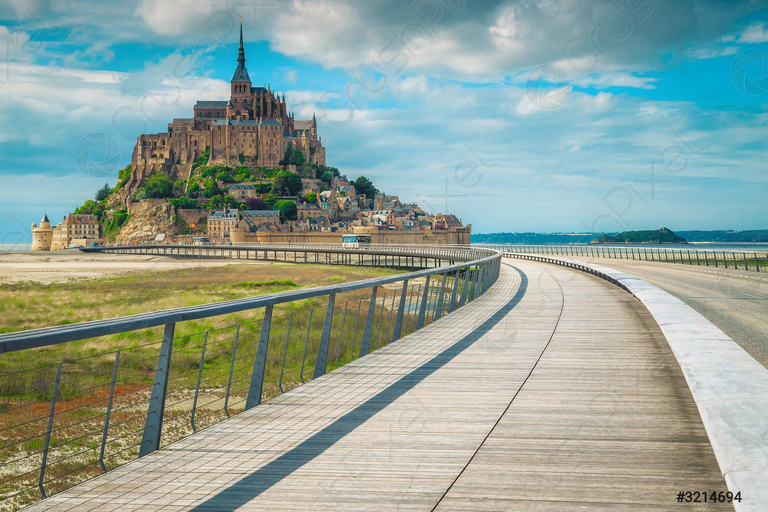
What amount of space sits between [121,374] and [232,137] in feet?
517

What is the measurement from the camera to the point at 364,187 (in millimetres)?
190000

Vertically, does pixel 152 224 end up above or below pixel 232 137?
below

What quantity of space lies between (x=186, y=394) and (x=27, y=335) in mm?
10323

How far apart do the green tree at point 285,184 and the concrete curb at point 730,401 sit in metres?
152

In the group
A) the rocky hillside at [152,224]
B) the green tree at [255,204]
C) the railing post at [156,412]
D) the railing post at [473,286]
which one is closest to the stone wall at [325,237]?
the green tree at [255,204]

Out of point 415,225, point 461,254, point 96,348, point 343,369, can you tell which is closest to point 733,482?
point 343,369

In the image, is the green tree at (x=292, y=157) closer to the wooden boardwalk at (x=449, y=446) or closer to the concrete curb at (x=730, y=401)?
the concrete curb at (x=730, y=401)

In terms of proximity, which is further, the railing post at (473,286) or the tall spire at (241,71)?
the tall spire at (241,71)

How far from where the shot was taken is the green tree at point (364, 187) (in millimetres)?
190000

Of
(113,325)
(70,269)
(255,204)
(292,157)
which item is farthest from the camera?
(292,157)

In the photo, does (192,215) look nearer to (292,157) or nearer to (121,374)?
(292,157)

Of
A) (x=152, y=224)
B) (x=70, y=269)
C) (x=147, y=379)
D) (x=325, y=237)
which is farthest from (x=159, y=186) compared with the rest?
(x=147, y=379)

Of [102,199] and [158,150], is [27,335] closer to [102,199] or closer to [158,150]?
[158,150]

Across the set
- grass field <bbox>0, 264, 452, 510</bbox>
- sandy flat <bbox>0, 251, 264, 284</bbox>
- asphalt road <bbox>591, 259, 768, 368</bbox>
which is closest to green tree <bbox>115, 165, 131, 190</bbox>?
sandy flat <bbox>0, 251, 264, 284</bbox>
